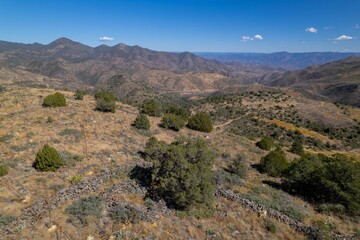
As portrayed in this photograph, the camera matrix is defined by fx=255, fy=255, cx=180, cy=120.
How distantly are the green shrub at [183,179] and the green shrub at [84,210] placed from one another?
381cm

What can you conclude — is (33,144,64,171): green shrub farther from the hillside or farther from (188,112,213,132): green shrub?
(188,112,213,132): green shrub

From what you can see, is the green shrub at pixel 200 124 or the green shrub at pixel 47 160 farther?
the green shrub at pixel 200 124

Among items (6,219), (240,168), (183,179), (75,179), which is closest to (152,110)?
(240,168)

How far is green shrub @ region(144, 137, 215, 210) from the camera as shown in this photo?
15.0 metres

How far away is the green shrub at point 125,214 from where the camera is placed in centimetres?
1384

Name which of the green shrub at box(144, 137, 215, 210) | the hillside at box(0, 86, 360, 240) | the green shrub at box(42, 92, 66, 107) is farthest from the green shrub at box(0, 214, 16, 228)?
the green shrub at box(42, 92, 66, 107)

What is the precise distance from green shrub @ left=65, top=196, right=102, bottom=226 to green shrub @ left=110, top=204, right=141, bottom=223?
0.81m

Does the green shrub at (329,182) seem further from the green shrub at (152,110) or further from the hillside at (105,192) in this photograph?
the green shrub at (152,110)

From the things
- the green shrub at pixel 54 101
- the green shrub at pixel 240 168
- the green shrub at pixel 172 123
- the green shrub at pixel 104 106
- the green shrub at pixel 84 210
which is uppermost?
the green shrub at pixel 54 101

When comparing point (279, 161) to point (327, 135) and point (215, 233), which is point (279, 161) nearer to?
point (215, 233)

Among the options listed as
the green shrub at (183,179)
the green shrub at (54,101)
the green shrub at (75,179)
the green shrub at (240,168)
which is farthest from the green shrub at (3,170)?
the green shrub at (54,101)

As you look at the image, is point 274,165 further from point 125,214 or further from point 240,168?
point 125,214

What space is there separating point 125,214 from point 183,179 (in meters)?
3.85

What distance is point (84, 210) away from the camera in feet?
45.6
